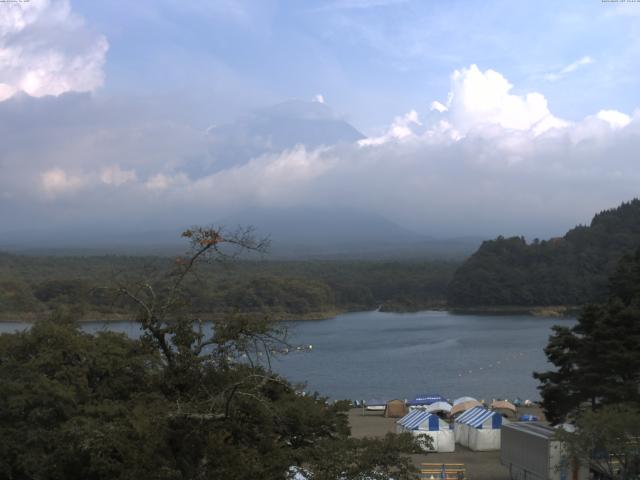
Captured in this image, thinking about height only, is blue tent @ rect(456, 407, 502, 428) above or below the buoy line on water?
above

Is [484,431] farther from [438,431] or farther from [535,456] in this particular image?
[535,456]

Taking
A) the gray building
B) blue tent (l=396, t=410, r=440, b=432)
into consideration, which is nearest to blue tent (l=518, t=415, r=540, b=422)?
blue tent (l=396, t=410, r=440, b=432)

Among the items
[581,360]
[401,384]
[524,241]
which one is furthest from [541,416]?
[524,241]

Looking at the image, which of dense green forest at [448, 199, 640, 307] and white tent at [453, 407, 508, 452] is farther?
dense green forest at [448, 199, 640, 307]

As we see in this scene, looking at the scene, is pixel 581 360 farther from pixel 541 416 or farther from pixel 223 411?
pixel 223 411

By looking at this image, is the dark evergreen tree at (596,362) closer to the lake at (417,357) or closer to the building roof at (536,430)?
the building roof at (536,430)

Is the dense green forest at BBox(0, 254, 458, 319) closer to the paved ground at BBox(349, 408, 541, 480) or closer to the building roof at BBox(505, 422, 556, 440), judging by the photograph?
the paved ground at BBox(349, 408, 541, 480)

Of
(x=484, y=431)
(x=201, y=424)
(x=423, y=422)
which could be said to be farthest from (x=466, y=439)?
(x=201, y=424)
